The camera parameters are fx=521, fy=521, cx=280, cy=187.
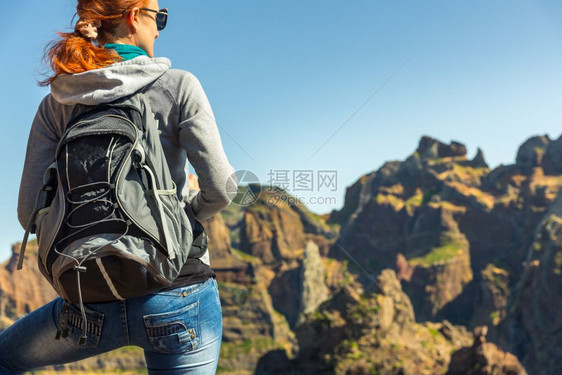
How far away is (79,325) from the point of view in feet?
5.82

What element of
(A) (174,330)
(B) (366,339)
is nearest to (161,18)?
(A) (174,330)

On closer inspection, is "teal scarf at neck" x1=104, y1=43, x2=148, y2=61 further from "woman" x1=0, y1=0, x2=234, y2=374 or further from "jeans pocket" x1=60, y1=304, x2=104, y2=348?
"jeans pocket" x1=60, y1=304, x2=104, y2=348

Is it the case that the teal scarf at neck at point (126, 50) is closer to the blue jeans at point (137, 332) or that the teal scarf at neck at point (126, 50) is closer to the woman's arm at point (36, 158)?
the woman's arm at point (36, 158)

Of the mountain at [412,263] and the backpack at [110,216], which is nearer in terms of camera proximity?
the backpack at [110,216]

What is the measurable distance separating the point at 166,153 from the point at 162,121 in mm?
121

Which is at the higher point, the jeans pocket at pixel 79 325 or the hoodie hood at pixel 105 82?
the hoodie hood at pixel 105 82

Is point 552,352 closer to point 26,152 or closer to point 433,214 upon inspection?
point 433,214

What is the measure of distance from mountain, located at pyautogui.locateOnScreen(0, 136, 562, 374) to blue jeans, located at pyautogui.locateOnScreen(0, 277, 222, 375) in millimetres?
42460

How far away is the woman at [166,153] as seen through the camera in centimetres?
176

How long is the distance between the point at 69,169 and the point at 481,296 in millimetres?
93752

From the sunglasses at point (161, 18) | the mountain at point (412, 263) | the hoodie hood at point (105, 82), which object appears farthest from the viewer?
the mountain at point (412, 263)

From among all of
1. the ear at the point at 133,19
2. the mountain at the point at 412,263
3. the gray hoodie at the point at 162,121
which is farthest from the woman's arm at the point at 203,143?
the mountain at the point at 412,263

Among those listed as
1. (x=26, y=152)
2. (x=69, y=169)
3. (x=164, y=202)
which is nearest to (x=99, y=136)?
(x=69, y=169)

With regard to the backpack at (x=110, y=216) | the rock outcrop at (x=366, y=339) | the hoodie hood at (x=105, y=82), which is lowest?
the rock outcrop at (x=366, y=339)
